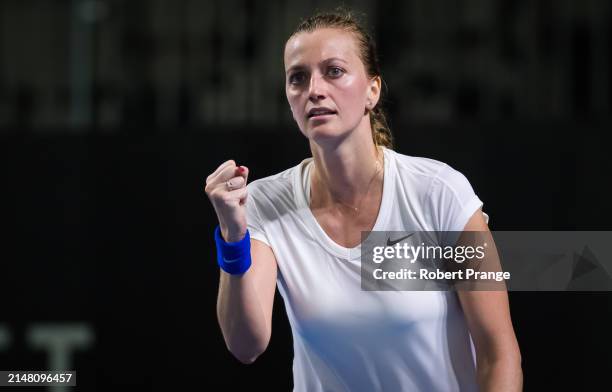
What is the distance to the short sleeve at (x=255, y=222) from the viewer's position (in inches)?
83.4

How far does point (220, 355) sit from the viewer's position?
3.36 metres

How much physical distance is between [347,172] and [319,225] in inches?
5.8

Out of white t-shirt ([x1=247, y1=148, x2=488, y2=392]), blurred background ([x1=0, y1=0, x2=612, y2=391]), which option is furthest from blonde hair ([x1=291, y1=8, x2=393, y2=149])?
blurred background ([x1=0, y1=0, x2=612, y2=391])

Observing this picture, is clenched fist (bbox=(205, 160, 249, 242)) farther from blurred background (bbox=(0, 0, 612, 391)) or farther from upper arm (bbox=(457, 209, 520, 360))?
blurred background (bbox=(0, 0, 612, 391))

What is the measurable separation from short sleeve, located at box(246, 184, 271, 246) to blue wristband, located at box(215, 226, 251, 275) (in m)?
0.18

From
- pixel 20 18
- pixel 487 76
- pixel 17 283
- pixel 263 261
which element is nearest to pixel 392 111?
pixel 487 76

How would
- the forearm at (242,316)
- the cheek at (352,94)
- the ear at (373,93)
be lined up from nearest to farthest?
the forearm at (242,316) → the cheek at (352,94) → the ear at (373,93)

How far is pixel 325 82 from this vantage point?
2.06 metres

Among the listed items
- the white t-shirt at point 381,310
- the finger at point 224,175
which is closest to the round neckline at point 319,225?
the white t-shirt at point 381,310

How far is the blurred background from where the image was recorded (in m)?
3.19

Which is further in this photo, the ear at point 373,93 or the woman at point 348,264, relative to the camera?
the ear at point 373,93

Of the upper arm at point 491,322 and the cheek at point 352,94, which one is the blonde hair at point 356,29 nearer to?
the cheek at point 352,94

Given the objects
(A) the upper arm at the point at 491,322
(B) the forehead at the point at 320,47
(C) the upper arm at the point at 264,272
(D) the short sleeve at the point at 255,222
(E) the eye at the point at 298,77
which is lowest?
(A) the upper arm at the point at 491,322

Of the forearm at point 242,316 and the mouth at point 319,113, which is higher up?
the mouth at point 319,113
